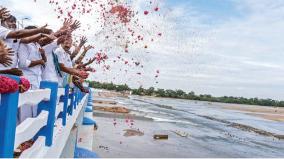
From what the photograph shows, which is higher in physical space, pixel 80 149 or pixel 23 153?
pixel 23 153

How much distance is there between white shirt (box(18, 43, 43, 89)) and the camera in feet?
19.8

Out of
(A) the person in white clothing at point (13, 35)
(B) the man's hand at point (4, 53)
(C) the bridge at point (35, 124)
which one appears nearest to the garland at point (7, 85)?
(C) the bridge at point (35, 124)

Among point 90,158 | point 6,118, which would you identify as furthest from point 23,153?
point 90,158

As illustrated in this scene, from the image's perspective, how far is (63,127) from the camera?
7504 mm

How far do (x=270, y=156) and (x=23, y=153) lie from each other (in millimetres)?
16593

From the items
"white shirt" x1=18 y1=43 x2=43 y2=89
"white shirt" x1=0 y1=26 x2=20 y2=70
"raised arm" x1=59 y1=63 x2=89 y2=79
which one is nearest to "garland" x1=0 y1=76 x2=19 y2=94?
"white shirt" x1=0 y1=26 x2=20 y2=70

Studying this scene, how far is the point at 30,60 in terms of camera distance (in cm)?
620

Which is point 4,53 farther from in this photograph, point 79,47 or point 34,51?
point 79,47

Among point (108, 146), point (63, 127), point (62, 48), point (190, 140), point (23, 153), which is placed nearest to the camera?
point (23, 153)

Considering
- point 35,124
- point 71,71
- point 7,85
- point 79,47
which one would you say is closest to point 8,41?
point 35,124

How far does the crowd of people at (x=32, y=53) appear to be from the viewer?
4521 mm

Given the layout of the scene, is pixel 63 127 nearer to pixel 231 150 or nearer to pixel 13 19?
pixel 13 19

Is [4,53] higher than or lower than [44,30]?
lower

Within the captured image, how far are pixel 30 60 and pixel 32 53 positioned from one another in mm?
114
